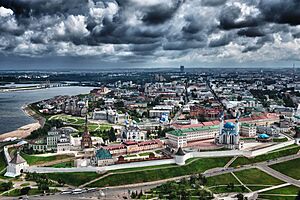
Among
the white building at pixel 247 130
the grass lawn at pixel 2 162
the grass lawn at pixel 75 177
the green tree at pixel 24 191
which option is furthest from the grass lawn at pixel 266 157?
the grass lawn at pixel 2 162

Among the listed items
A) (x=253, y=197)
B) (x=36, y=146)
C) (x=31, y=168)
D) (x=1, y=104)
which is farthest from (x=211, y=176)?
(x=1, y=104)

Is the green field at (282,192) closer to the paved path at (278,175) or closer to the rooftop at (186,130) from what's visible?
the paved path at (278,175)

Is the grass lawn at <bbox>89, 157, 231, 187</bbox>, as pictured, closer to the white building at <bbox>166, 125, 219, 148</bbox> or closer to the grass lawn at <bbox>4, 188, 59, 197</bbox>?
the grass lawn at <bbox>4, 188, 59, 197</bbox>

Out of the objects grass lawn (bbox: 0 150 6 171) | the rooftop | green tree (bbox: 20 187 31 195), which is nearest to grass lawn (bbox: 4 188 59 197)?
green tree (bbox: 20 187 31 195)

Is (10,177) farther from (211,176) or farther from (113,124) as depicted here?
(113,124)

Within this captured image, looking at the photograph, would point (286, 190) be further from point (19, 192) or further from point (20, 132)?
point (20, 132)

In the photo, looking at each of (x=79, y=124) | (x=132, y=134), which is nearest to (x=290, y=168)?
(x=132, y=134)
